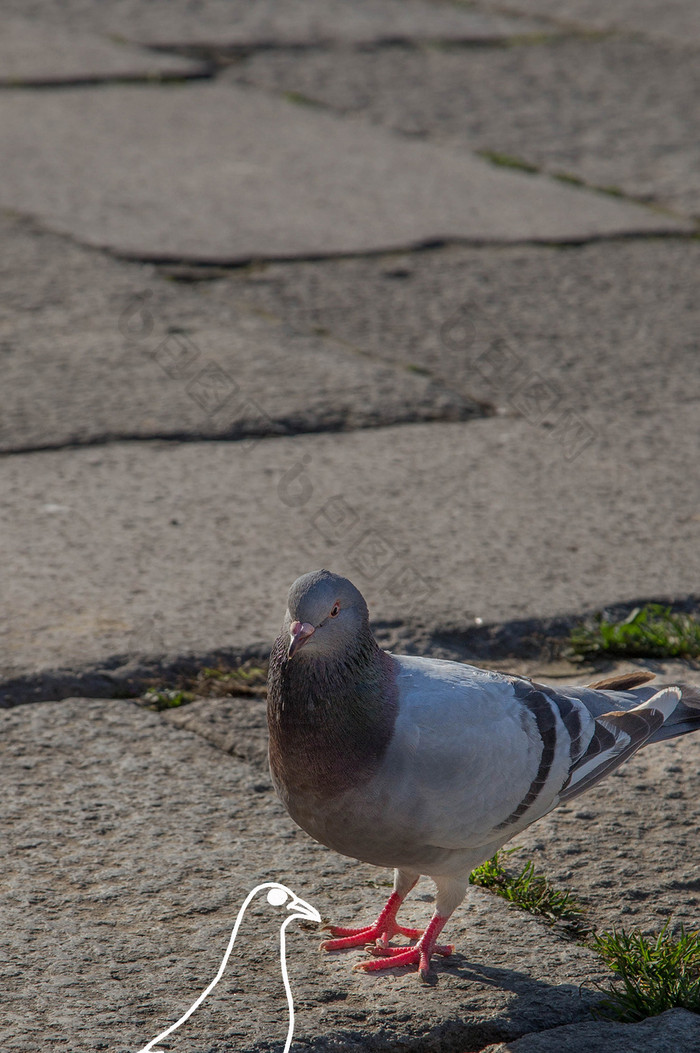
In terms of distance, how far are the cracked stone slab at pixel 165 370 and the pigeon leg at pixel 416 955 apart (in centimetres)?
241

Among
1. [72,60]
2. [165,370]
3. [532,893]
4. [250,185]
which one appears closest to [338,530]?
[165,370]

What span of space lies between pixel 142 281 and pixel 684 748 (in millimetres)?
3398

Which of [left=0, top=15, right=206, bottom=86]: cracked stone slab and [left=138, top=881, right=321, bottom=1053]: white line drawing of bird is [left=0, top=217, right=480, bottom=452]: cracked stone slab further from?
[left=0, top=15, right=206, bottom=86]: cracked stone slab

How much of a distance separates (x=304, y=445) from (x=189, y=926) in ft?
7.54

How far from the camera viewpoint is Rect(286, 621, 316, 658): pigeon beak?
7.83 feet

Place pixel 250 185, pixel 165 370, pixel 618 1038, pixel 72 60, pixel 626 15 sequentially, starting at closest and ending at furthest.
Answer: pixel 618 1038 < pixel 165 370 < pixel 250 185 < pixel 72 60 < pixel 626 15

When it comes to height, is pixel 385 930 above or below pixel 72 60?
below

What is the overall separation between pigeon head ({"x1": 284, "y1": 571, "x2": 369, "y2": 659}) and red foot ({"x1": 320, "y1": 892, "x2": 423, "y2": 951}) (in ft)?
1.74

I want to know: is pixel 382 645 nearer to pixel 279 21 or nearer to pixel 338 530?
pixel 338 530

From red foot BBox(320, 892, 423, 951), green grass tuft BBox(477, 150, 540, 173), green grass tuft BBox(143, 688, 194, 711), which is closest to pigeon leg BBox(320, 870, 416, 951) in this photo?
red foot BBox(320, 892, 423, 951)

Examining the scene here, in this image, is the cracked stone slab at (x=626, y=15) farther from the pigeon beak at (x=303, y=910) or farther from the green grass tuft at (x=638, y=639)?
the pigeon beak at (x=303, y=910)

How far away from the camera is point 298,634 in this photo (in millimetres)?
2402

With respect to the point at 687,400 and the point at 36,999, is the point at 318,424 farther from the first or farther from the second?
the point at 36,999

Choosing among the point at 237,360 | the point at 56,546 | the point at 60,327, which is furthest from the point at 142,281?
the point at 56,546
